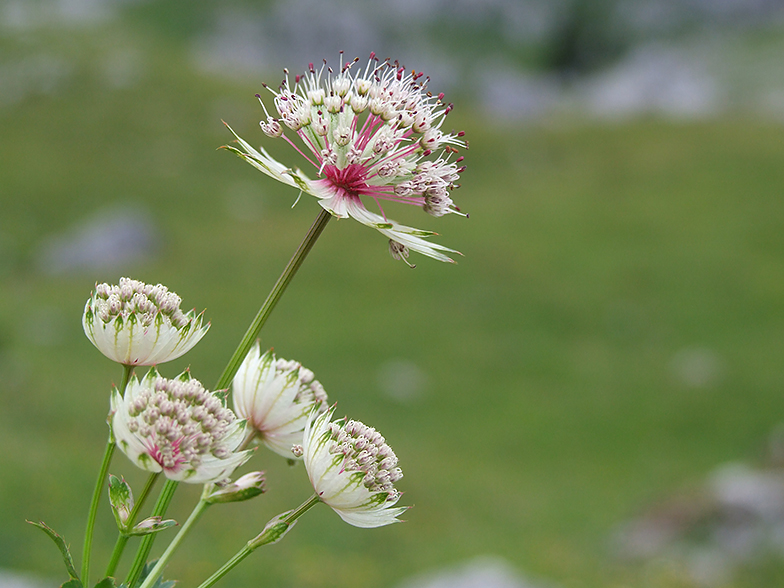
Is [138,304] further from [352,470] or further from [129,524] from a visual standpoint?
[352,470]

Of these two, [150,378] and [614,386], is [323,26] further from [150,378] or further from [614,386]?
[150,378]

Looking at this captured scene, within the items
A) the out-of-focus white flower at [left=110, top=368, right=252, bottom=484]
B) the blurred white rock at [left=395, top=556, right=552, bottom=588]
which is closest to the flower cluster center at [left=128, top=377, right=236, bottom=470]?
the out-of-focus white flower at [left=110, top=368, right=252, bottom=484]

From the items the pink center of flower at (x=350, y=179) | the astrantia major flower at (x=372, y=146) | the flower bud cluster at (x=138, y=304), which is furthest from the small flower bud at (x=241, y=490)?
the pink center of flower at (x=350, y=179)

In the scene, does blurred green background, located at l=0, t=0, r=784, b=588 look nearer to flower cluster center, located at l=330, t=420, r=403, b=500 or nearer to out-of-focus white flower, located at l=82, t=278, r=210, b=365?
out-of-focus white flower, located at l=82, t=278, r=210, b=365

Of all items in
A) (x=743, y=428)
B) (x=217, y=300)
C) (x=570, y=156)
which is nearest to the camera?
(x=743, y=428)

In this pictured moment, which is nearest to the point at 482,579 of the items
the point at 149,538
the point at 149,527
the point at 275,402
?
the point at 275,402

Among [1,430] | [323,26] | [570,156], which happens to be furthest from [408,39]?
[1,430]

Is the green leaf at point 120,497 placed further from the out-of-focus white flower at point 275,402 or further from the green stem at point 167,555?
the out-of-focus white flower at point 275,402
